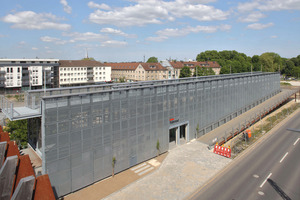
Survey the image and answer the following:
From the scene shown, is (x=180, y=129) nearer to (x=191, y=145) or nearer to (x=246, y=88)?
(x=191, y=145)

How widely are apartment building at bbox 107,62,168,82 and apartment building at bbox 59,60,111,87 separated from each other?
822 centimetres

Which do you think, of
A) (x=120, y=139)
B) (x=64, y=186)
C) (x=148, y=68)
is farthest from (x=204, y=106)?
(x=148, y=68)

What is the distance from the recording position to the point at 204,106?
28.7 meters

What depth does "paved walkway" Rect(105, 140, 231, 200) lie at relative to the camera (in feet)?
50.9

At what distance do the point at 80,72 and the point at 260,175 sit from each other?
270 feet

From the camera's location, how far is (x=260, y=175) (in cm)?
1795

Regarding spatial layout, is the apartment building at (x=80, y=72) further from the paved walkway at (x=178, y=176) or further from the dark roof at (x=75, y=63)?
the paved walkway at (x=178, y=176)

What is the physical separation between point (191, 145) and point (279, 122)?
19.4 m

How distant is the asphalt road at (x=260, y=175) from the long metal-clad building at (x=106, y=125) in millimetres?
7119

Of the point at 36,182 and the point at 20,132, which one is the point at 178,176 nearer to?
the point at 36,182

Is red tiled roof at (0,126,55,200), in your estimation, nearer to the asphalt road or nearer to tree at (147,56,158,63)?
the asphalt road

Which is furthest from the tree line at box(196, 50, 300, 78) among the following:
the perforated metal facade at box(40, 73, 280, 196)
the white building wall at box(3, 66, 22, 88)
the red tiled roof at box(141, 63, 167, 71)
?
the white building wall at box(3, 66, 22, 88)

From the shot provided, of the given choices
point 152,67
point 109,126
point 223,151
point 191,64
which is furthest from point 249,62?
point 109,126

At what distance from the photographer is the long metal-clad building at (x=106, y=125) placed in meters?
14.7
